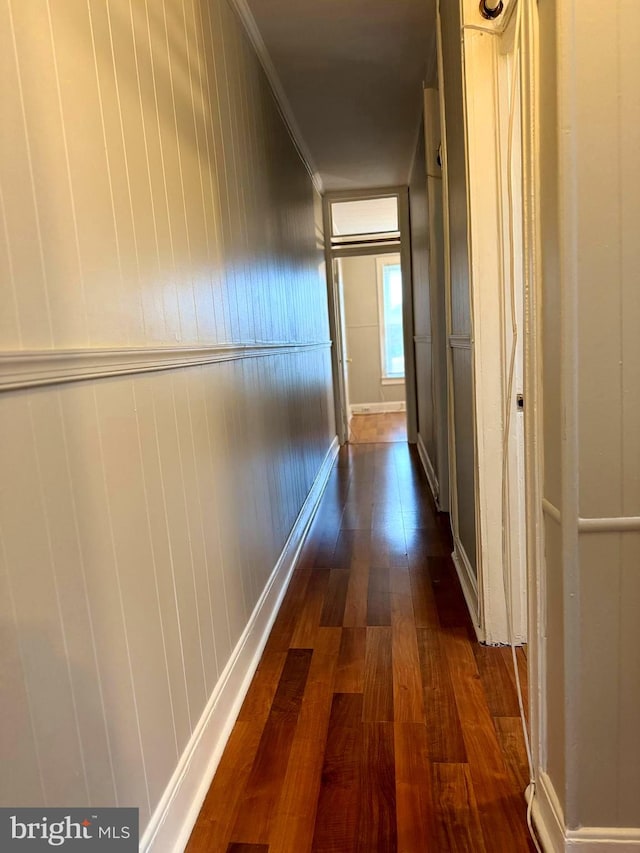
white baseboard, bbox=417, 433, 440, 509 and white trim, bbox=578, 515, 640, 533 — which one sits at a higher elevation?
white trim, bbox=578, 515, 640, 533

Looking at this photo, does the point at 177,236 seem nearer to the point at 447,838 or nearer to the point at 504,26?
the point at 504,26

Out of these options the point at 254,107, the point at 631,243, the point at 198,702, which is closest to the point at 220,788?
the point at 198,702

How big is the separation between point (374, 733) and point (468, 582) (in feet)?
2.85

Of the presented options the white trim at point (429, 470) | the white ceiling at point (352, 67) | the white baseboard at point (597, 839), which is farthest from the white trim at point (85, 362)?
the white trim at point (429, 470)

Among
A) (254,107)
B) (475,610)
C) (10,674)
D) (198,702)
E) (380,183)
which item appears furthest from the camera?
(380,183)

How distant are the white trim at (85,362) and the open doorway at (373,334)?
659 cm

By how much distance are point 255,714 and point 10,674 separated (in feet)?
3.63

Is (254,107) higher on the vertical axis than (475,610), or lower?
higher

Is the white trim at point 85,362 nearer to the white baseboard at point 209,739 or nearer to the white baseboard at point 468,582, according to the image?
the white baseboard at point 209,739

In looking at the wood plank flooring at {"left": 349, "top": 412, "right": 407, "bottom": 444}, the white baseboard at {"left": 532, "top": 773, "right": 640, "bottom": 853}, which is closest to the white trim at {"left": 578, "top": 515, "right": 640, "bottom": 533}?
the white baseboard at {"left": 532, "top": 773, "right": 640, "bottom": 853}

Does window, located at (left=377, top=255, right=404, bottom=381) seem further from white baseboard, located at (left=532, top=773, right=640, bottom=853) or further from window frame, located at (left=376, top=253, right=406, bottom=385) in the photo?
white baseboard, located at (left=532, top=773, right=640, bottom=853)

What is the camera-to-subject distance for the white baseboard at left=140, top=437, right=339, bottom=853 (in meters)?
1.19

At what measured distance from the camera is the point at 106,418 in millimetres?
1032

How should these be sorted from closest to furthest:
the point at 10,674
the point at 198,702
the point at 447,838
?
1. the point at 10,674
2. the point at 447,838
3. the point at 198,702
